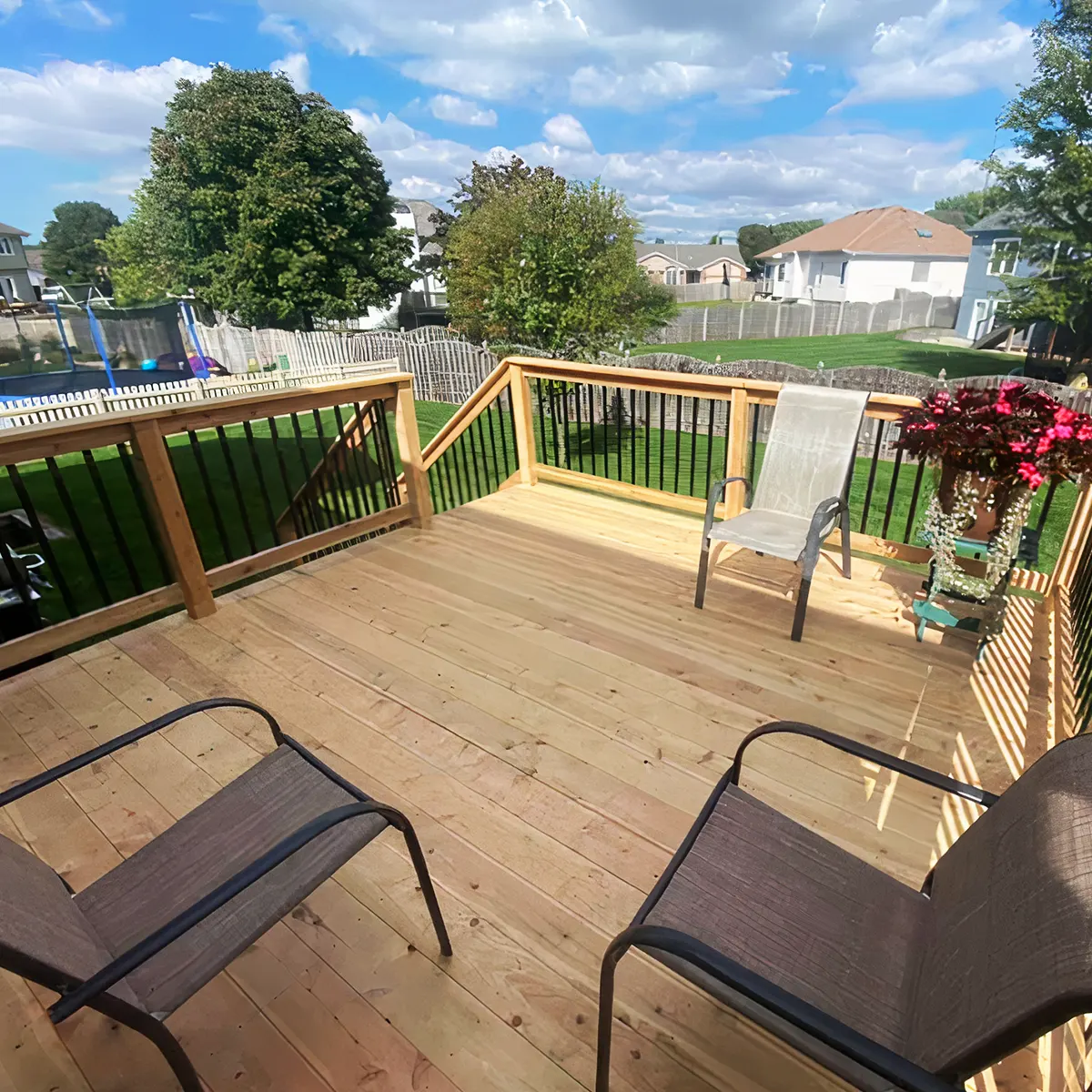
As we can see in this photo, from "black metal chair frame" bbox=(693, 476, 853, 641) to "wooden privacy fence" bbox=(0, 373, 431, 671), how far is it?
6.27ft

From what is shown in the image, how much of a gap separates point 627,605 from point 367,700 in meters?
1.31

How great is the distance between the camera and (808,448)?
2973mm

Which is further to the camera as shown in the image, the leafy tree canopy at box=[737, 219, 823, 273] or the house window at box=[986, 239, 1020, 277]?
the leafy tree canopy at box=[737, 219, 823, 273]

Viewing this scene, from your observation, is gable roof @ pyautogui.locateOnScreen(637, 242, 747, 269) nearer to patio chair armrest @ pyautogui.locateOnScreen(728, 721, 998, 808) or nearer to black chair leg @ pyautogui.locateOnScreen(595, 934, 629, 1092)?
patio chair armrest @ pyautogui.locateOnScreen(728, 721, 998, 808)

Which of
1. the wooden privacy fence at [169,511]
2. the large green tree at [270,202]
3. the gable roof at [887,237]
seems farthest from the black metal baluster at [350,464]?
the gable roof at [887,237]

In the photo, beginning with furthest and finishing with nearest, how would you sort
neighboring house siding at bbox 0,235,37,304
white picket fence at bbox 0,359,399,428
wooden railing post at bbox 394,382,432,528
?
neighboring house siding at bbox 0,235,37,304 → white picket fence at bbox 0,359,399,428 → wooden railing post at bbox 394,382,432,528

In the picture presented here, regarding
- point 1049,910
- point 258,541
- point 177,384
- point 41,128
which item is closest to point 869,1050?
point 1049,910

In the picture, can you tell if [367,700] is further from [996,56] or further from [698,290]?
[698,290]

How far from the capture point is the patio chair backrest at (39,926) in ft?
2.91

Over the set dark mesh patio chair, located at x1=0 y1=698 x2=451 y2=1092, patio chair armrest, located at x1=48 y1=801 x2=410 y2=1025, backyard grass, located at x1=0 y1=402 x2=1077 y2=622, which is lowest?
backyard grass, located at x1=0 y1=402 x2=1077 y2=622

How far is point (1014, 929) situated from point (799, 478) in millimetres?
2390

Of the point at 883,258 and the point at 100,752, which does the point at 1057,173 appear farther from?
the point at 100,752

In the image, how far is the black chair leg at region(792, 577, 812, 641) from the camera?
2.58 meters

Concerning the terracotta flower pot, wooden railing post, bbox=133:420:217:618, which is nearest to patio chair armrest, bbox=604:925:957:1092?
the terracotta flower pot
